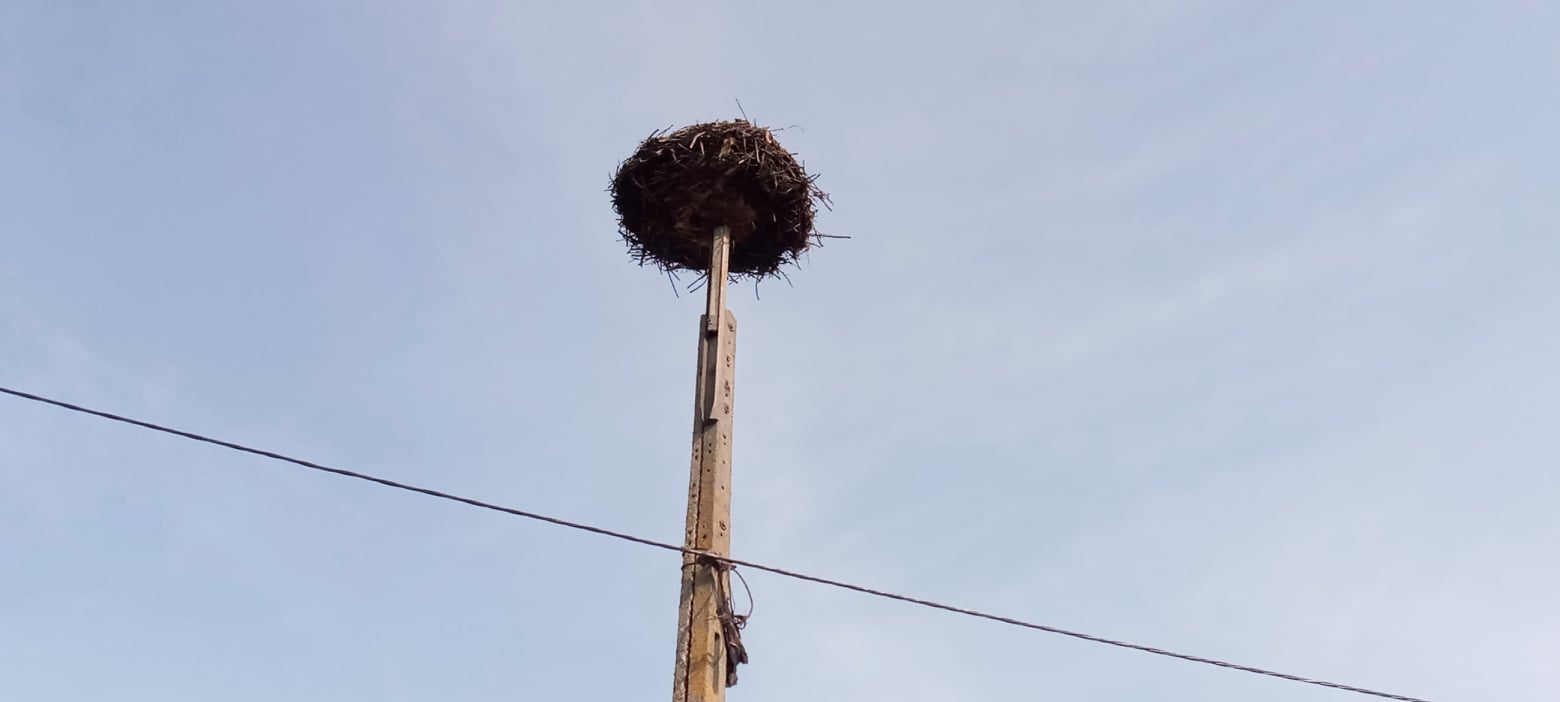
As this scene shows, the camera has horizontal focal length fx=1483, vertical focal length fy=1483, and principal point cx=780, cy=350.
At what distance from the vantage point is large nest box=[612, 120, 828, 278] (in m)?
8.95

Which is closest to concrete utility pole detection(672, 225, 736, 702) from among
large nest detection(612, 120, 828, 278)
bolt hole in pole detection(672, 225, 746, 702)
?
bolt hole in pole detection(672, 225, 746, 702)

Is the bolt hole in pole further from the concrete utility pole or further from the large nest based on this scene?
the large nest

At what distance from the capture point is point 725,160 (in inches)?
351

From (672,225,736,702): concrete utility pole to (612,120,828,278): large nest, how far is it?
3.47ft

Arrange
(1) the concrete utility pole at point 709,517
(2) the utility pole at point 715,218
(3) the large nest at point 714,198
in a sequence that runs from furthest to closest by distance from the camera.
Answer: (3) the large nest at point 714,198 → (2) the utility pole at point 715,218 → (1) the concrete utility pole at point 709,517

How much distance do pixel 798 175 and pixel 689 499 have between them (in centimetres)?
315

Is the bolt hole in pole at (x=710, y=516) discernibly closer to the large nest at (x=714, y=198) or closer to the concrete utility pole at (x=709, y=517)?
the concrete utility pole at (x=709, y=517)

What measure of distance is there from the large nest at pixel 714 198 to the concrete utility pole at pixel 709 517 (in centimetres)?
106

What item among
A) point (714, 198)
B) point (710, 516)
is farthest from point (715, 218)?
point (710, 516)

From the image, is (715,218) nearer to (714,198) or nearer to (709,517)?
(714,198)

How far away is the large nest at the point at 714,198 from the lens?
29.3ft

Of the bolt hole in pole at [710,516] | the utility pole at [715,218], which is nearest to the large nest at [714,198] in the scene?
the utility pole at [715,218]

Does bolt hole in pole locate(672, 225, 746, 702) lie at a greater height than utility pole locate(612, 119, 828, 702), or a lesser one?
lesser

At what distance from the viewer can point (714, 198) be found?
890 centimetres
